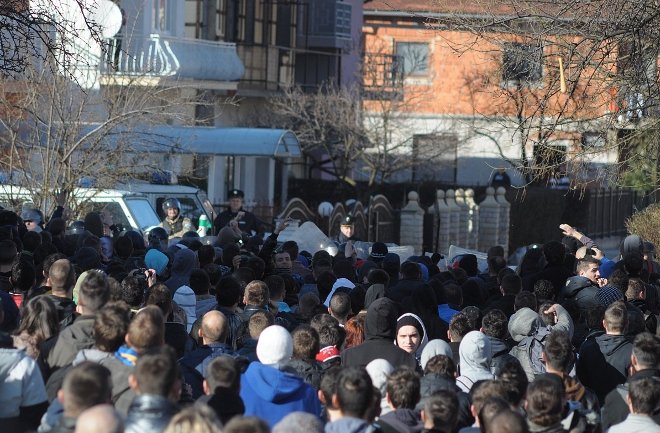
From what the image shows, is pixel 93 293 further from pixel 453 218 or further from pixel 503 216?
pixel 503 216

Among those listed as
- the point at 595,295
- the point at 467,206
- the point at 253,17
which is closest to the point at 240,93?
the point at 253,17

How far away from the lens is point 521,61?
1367cm

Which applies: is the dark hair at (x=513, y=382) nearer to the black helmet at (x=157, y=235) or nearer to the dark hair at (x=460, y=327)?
the dark hair at (x=460, y=327)

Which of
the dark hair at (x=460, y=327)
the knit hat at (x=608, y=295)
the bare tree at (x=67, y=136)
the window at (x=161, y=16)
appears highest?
the window at (x=161, y=16)

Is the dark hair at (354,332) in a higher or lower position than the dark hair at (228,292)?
lower

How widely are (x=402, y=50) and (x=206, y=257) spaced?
3524 centimetres

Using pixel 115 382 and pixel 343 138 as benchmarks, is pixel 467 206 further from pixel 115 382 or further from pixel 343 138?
pixel 115 382

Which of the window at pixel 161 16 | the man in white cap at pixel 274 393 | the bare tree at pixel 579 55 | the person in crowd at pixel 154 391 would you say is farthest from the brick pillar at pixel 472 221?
the person in crowd at pixel 154 391

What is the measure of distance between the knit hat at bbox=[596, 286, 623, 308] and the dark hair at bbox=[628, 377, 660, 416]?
13.7ft

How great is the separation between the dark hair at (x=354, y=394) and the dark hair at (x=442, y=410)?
1.10 ft

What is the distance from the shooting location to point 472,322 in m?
9.34

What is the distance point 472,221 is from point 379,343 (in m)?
24.6

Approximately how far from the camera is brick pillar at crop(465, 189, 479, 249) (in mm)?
32844

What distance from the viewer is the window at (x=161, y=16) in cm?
3191
